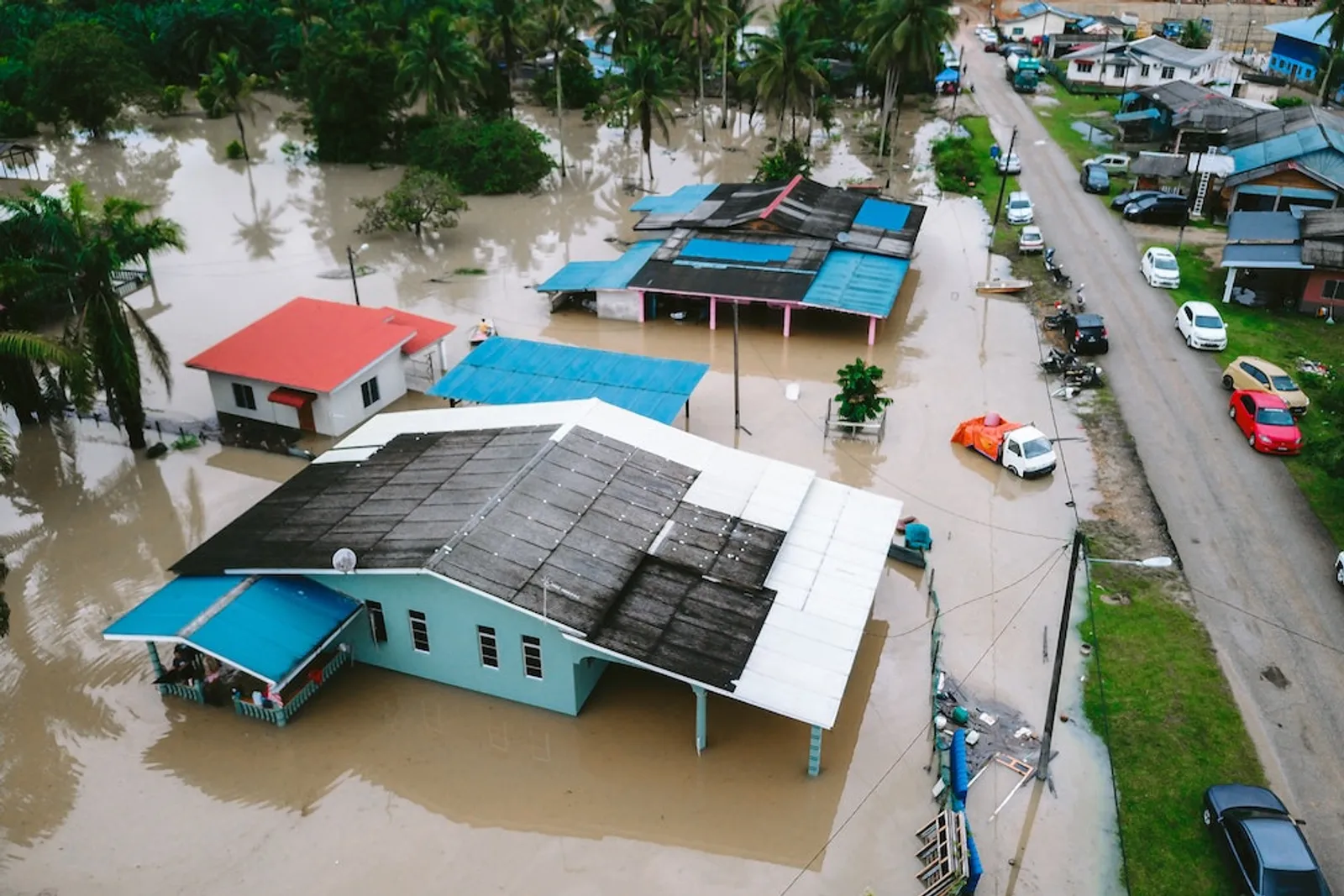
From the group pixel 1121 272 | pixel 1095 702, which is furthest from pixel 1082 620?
pixel 1121 272

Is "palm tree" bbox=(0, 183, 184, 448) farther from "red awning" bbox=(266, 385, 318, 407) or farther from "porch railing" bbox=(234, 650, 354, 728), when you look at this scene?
"porch railing" bbox=(234, 650, 354, 728)

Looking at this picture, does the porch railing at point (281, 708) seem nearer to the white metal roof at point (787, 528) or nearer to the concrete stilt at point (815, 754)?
the white metal roof at point (787, 528)

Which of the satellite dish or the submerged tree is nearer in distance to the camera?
the satellite dish

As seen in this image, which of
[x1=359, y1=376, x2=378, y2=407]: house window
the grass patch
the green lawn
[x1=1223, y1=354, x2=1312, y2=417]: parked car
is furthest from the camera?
[x1=359, y1=376, x2=378, y2=407]: house window

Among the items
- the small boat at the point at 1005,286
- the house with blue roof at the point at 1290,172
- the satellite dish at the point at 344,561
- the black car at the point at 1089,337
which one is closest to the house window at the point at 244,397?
the satellite dish at the point at 344,561

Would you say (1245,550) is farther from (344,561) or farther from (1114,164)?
(1114,164)

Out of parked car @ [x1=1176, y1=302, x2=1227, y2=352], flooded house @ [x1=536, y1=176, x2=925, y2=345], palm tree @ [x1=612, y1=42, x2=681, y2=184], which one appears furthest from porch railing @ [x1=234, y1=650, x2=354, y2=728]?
palm tree @ [x1=612, y1=42, x2=681, y2=184]

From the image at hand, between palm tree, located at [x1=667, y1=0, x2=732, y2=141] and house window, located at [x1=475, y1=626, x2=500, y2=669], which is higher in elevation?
palm tree, located at [x1=667, y1=0, x2=732, y2=141]

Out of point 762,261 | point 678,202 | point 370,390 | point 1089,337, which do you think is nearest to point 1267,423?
point 1089,337
